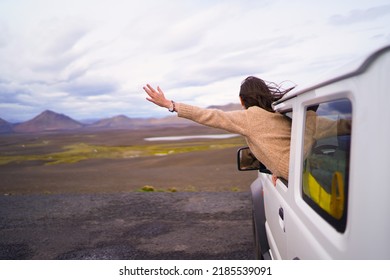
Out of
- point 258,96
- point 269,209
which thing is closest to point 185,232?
point 269,209

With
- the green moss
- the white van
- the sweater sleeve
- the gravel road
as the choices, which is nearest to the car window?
the white van

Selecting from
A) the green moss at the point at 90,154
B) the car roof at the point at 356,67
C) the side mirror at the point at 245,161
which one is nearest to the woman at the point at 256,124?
the side mirror at the point at 245,161

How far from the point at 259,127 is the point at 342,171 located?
1.16 meters

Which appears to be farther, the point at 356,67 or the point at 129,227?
the point at 129,227

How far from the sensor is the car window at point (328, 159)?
1.26m

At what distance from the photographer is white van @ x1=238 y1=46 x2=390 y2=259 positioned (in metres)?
0.99

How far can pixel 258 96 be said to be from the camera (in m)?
2.69

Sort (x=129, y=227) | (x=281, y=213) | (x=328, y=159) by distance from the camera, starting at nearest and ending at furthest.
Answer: (x=328, y=159)
(x=281, y=213)
(x=129, y=227)

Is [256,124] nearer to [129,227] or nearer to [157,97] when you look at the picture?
[157,97]

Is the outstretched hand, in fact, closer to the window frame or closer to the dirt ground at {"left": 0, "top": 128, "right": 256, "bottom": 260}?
the window frame

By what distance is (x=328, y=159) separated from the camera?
1670 mm

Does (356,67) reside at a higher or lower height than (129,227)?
higher

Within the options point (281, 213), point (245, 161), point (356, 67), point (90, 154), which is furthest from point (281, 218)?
point (90, 154)
